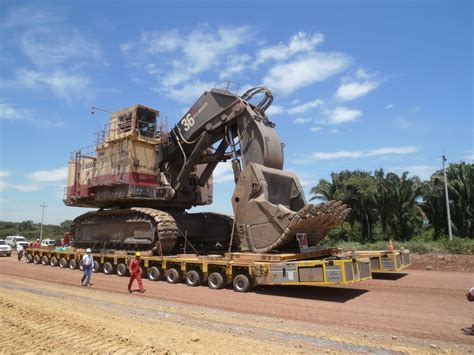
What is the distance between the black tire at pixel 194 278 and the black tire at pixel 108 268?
4913 mm

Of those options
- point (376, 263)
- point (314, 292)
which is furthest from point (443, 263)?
point (314, 292)

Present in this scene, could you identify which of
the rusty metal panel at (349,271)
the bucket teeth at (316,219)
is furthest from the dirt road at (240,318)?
the bucket teeth at (316,219)

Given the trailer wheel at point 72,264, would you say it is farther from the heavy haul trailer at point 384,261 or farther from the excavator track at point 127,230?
the heavy haul trailer at point 384,261

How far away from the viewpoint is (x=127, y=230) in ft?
54.2

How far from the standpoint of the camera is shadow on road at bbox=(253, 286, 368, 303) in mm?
10944

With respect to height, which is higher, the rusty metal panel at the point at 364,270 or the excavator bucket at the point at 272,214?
the excavator bucket at the point at 272,214

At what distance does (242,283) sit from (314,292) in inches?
85.9

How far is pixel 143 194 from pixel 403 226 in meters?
33.3

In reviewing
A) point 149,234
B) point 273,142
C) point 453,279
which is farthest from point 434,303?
point 149,234

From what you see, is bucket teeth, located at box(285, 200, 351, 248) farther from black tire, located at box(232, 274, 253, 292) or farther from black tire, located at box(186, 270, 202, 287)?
black tire, located at box(186, 270, 202, 287)

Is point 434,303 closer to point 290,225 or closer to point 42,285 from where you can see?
point 290,225

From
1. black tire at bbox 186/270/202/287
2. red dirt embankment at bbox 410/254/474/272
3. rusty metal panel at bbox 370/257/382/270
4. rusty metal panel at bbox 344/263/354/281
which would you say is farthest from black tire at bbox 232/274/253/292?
red dirt embankment at bbox 410/254/474/272

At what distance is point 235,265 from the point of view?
11852 millimetres

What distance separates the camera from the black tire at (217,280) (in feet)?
40.2
